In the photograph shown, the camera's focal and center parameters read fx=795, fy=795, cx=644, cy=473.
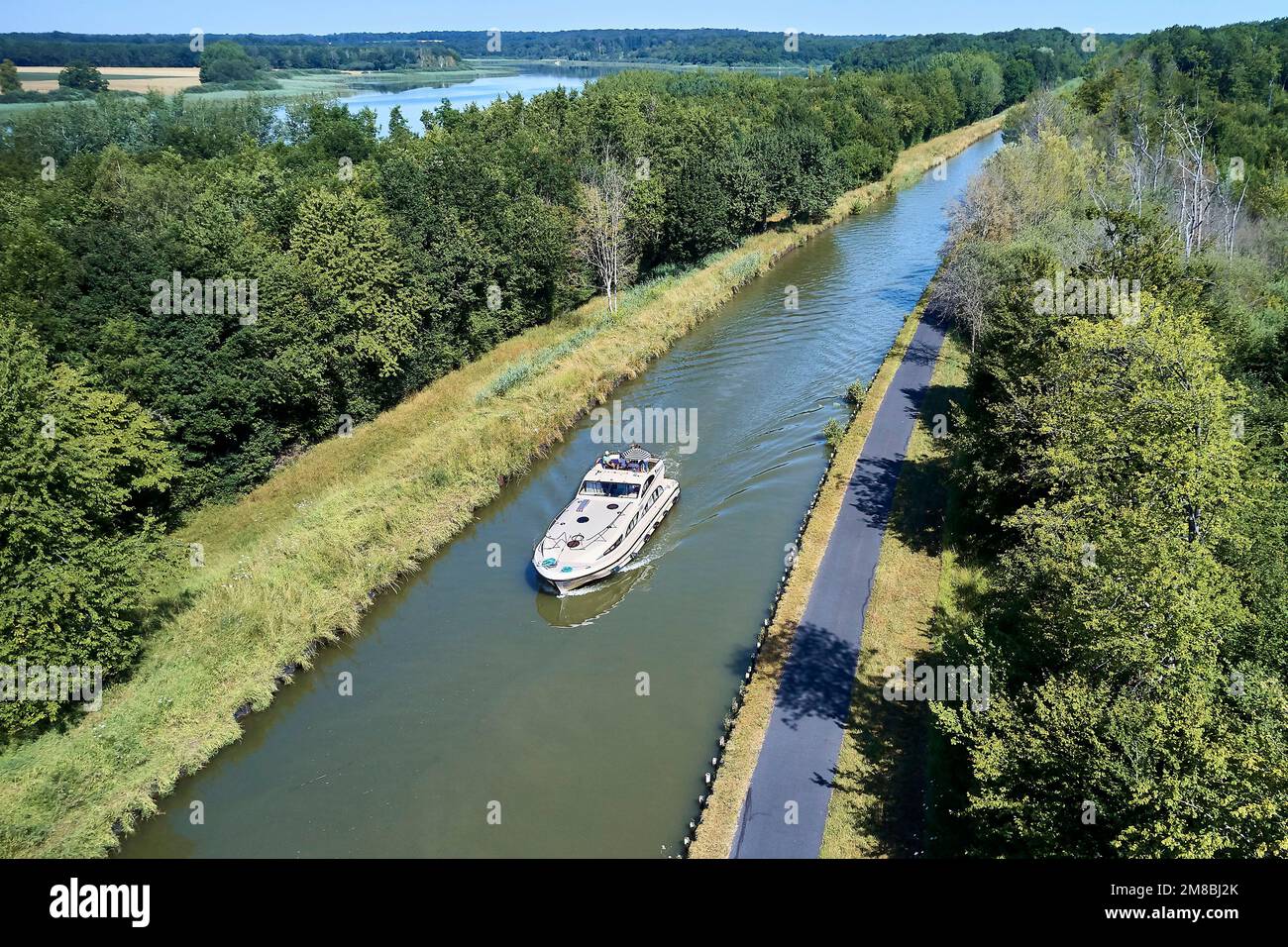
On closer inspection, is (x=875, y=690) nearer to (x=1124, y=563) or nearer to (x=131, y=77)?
(x=1124, y=563)

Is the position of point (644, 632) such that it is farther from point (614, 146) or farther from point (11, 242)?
point (614, 146)

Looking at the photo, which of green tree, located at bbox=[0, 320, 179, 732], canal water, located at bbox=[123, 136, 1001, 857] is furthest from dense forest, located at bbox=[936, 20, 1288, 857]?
green tree, located at bbox=[0, 320, 179, 732]

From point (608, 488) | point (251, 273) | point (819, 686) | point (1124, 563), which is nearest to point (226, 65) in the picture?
point (251, 273)

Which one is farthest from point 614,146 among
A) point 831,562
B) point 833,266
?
point 831,562

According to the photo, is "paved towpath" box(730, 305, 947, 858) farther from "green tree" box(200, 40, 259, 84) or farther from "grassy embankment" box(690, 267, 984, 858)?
"green tree" box(200, 40, 259, 84)

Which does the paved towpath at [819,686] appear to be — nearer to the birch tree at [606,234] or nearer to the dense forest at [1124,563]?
the dense forest at [1124,563]
